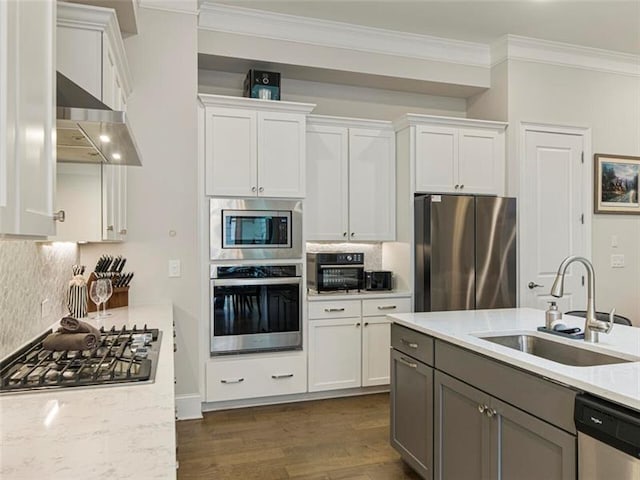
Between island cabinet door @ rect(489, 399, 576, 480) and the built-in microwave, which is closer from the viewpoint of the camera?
island cabinet door @ rect(489, 399, 576, 480)

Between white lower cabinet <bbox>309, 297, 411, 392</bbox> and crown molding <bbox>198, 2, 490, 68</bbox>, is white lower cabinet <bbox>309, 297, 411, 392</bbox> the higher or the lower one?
the lower one

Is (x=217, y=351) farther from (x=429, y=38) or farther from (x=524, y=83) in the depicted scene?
(x=524, y=83)

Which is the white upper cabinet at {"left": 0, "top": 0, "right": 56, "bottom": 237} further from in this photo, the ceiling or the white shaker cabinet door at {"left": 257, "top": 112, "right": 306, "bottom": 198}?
the ceiling

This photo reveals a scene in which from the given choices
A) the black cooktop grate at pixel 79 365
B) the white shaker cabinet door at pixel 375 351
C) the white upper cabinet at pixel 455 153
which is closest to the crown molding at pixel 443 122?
the white upper cabinet at pixel 455 153

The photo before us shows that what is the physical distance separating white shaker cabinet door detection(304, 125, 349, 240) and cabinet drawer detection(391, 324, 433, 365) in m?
1.54

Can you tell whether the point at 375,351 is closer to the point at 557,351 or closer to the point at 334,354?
the point at 334,354

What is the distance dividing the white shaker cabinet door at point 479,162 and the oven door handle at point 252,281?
1789mm

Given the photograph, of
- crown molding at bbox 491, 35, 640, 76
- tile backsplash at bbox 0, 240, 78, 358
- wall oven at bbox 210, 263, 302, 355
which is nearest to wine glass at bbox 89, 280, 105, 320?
tile backsplash at bbox 0, 240, 78, 358

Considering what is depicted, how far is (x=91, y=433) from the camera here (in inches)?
43.1

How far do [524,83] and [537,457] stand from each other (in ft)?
12.2

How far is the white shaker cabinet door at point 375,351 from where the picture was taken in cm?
390

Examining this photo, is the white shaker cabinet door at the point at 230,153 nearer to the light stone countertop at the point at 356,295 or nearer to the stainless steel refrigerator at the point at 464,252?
the light stone countertop at the point at 356,295

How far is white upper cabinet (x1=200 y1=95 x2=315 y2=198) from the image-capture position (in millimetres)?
3531

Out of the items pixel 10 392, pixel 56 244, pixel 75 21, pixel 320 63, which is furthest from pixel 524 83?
pixel 10 392
